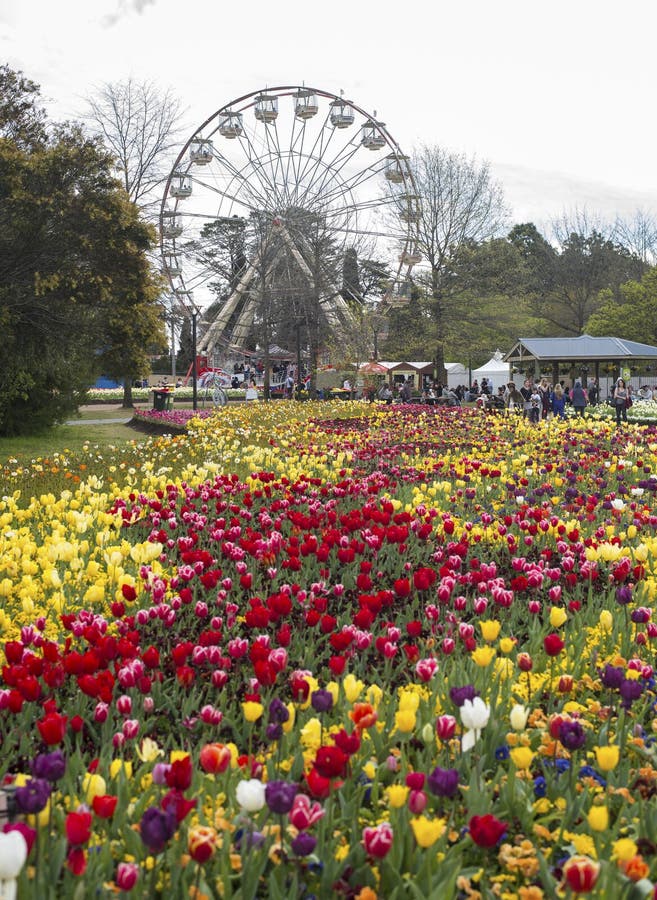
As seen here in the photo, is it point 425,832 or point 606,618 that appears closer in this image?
point 425,832

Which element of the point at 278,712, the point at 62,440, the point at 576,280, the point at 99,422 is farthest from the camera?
the point at 576,280

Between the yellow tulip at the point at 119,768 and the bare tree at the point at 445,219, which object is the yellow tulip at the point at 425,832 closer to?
the yellow tulip at the point at 119,768

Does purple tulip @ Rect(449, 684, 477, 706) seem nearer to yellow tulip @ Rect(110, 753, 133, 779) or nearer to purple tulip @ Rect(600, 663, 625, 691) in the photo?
purple tulip @ Rect(600, 663, 625, 691)

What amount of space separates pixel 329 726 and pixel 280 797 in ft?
3.38

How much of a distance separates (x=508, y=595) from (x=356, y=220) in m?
35.4

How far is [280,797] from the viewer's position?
171 centimetres

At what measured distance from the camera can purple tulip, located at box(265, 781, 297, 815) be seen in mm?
1707

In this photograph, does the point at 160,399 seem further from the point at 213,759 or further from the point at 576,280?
the point at 576,280

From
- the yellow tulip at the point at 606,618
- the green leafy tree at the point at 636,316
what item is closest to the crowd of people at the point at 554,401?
the yellow tulip at the point at 606,618

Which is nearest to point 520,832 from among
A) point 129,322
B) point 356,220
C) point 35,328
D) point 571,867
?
point 571,867

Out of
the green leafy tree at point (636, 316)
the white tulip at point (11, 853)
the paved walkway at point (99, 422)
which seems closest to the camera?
the white tulip at point (11, 853)

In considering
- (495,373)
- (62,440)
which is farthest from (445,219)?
(62,440)

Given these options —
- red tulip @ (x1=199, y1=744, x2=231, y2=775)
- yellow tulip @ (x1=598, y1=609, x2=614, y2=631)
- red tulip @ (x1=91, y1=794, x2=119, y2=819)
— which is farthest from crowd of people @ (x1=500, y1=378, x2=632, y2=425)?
red tulip @ (x1=91, y1=794, x2=119, y2=819)

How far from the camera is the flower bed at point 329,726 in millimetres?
1828
